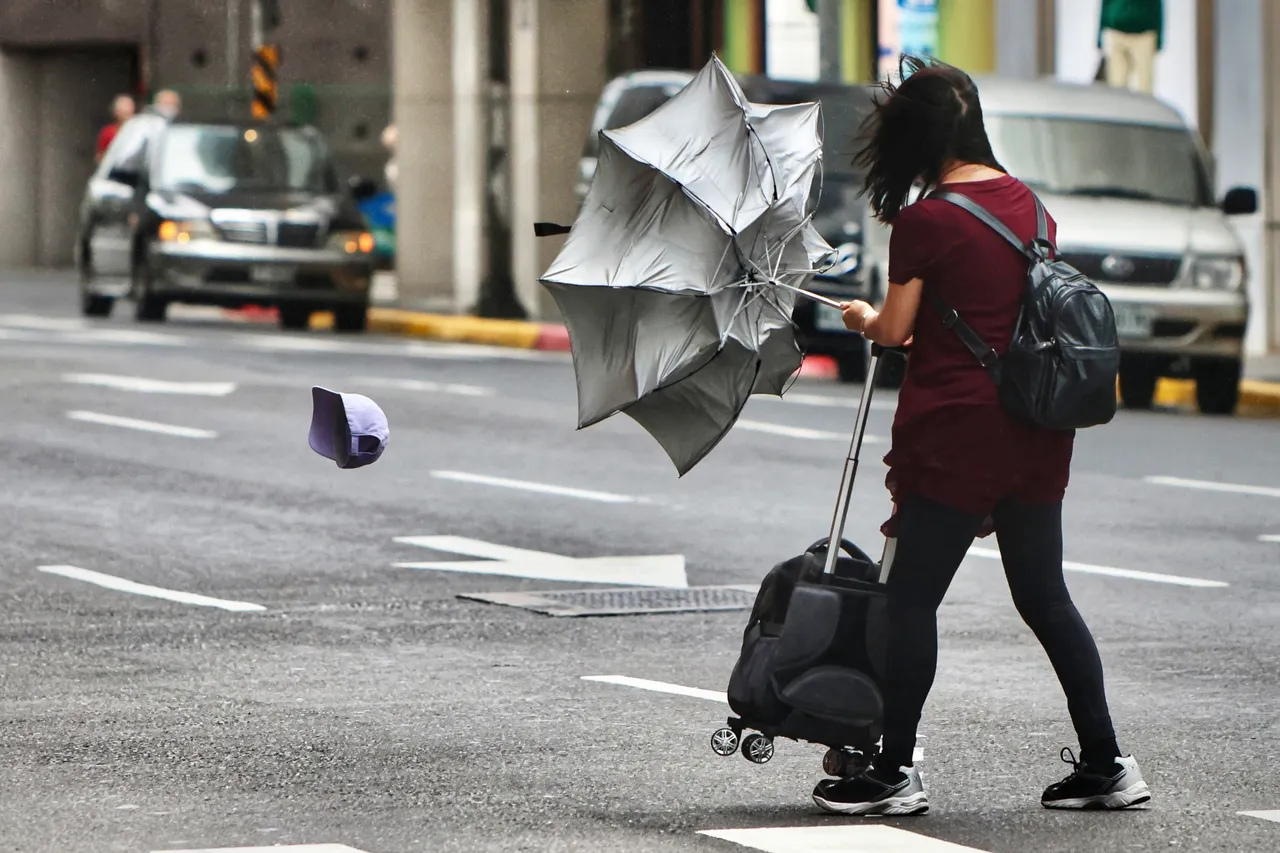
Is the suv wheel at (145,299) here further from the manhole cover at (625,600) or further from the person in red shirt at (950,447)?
the person in red shirt at (950,447)

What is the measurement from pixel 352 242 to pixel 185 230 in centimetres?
154

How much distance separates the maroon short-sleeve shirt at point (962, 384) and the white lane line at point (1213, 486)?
7991 millimetres

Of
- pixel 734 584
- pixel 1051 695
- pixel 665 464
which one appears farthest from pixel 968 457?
pixel 665 464

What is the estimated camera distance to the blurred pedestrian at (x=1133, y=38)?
1016 inches

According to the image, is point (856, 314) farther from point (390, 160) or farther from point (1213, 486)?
point (390, 160)

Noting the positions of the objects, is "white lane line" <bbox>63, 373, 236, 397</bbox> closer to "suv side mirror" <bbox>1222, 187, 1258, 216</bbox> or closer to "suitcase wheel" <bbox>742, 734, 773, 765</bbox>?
"suv side mirror" <bbox>1222, 187, 1258, 216</bbox>

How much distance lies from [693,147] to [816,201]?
326 mm

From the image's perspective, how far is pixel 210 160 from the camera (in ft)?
88.1

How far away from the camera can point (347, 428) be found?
7590 mm

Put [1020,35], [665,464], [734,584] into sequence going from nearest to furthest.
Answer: [734,584]
[665,464]
[1020,35]

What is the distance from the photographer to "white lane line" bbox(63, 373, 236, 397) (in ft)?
63.2

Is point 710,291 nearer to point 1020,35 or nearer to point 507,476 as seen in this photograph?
point 507,476

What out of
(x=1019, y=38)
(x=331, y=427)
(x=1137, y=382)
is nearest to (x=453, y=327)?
(x=1019, y=38)

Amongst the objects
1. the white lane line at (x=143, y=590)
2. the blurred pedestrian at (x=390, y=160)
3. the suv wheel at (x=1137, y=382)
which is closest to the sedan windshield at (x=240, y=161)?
the blurred pedestrian at (x=390, y=160)
